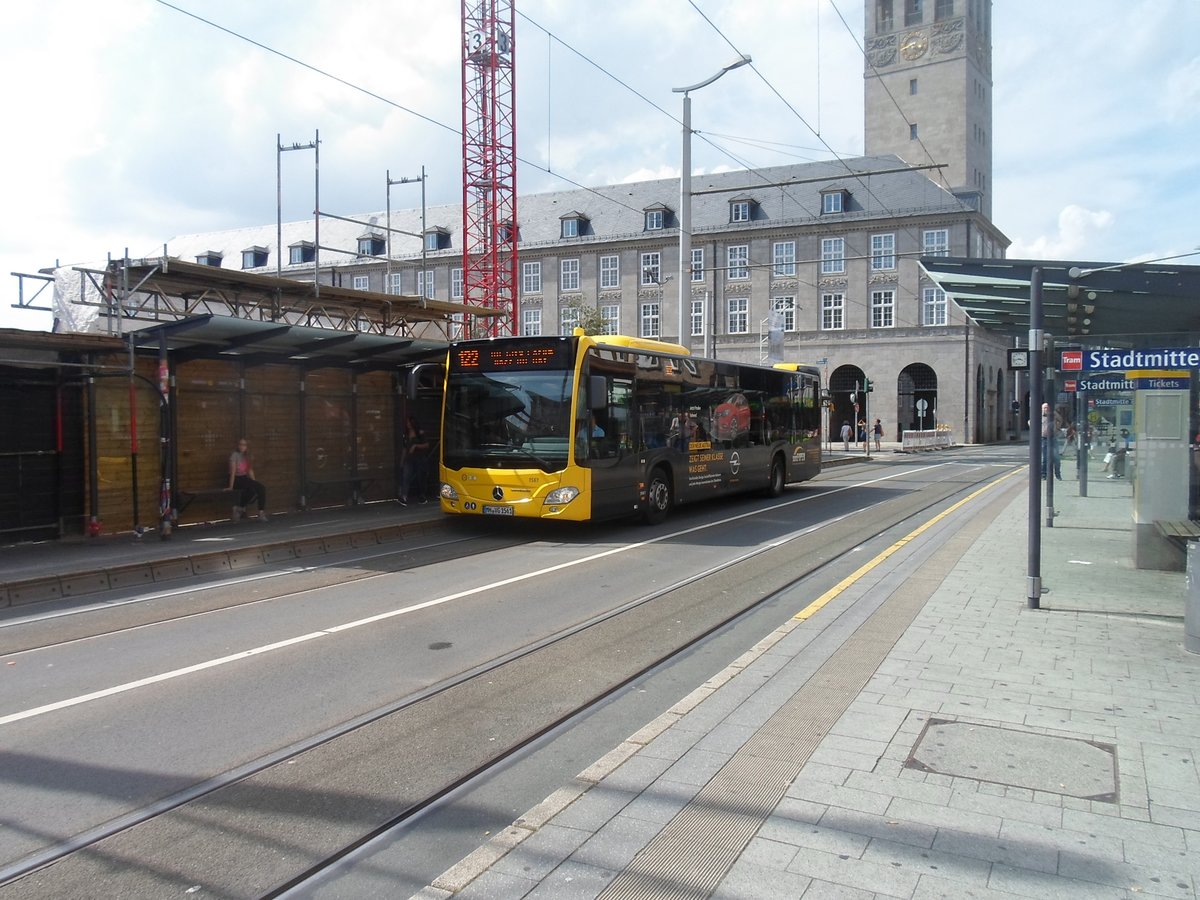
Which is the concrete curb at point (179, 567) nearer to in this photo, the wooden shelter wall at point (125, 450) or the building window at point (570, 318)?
the wooden shelter wall at point (125, 450)

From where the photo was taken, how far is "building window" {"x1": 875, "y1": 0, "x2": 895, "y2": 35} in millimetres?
77938

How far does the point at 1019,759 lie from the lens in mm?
4648

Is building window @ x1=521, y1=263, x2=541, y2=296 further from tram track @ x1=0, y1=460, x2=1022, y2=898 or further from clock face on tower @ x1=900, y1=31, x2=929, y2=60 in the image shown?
tram track @ x1=0, y1=460, x2=1022, y2=898

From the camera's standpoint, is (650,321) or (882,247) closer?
(882,247)

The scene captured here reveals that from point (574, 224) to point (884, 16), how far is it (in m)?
34.5

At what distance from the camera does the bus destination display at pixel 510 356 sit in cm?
1379

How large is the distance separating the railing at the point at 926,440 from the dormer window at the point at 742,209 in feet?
64.1

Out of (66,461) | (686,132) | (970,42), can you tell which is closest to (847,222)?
(970,42)

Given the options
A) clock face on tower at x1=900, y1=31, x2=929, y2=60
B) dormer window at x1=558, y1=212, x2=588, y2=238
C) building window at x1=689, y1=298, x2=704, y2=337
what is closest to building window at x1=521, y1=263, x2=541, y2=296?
dormer window at x1=558, y1=212, x2=588, y2=238

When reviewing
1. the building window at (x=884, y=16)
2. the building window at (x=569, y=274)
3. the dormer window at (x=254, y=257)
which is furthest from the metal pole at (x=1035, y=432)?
the building window at (x=884, y=16)

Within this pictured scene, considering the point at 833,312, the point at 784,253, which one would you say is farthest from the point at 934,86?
the point at 833,312

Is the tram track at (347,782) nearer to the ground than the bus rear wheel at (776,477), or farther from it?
nearer to the ground

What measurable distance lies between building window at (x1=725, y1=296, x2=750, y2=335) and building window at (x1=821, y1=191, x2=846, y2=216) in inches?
301

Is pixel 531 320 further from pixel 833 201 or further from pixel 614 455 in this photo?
pixel 614 455
